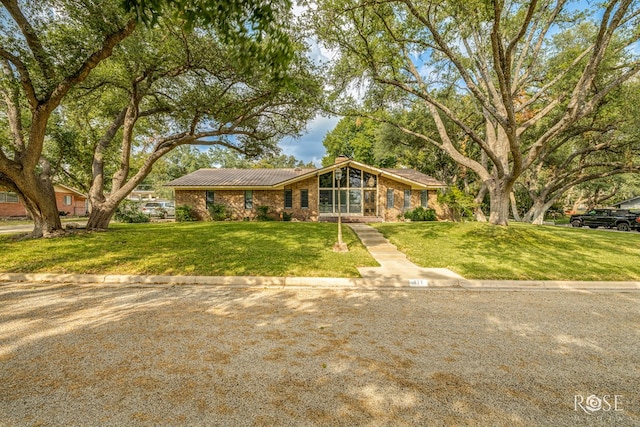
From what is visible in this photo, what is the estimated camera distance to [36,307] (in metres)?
4.41

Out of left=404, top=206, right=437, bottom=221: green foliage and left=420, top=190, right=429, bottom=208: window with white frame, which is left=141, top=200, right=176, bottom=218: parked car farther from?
left=420, top=190, right=429, bottom=208: window with white frame

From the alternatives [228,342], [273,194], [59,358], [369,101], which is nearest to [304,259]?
[228,342]

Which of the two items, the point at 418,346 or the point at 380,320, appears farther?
the point at 380,320

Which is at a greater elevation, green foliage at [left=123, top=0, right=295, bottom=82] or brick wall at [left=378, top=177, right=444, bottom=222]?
green foliage at [left=123, top=0, right=295, bottom=82]

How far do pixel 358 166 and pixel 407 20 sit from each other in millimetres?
11985

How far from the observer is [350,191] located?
21.8 metres

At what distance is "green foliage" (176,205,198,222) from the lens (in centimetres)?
2058

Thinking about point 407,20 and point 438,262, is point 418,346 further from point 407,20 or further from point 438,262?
point 407,20

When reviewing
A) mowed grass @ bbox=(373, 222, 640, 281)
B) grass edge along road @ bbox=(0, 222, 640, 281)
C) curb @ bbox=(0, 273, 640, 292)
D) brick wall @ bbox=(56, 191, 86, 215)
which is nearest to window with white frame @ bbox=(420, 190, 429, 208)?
mowed grass @ bbox=(373, 222, 640, 281)

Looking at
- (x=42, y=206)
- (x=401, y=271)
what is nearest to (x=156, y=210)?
(x=42, y=206)

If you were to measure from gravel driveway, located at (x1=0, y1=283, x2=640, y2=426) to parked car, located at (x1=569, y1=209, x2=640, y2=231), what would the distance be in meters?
21.2

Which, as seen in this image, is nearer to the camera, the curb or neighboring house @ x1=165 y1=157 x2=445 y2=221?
the curb

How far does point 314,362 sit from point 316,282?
316cm

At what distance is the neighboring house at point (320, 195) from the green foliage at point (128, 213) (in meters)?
3.22
